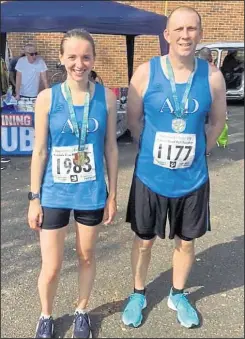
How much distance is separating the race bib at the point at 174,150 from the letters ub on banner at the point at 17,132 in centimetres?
463

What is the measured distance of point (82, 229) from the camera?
97.4 inches

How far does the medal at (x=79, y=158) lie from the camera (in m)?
2.35

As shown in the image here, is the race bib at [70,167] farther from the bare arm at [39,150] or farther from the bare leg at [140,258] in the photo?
the bare leg at [140,258]

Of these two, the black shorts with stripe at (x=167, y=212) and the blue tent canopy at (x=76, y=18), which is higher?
the blue tent canopy at (x=76, y=18)

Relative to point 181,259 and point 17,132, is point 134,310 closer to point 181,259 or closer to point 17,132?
point 181,259

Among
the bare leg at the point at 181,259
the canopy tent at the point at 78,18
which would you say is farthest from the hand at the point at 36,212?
the canopy tent at the point at 78,18

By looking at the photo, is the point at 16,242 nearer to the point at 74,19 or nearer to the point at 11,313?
the point at 11,313

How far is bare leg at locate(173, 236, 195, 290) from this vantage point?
2.88 meters

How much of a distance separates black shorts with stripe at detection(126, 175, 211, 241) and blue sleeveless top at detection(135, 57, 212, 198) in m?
0.05

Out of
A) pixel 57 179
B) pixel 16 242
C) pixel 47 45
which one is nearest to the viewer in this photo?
pixel 57 179

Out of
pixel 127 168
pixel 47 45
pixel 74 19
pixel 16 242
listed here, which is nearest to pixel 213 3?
pixel 47 45

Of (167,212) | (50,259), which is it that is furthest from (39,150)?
(167,212)

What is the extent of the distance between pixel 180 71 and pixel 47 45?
12.1 m

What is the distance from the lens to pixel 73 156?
2.35 m
